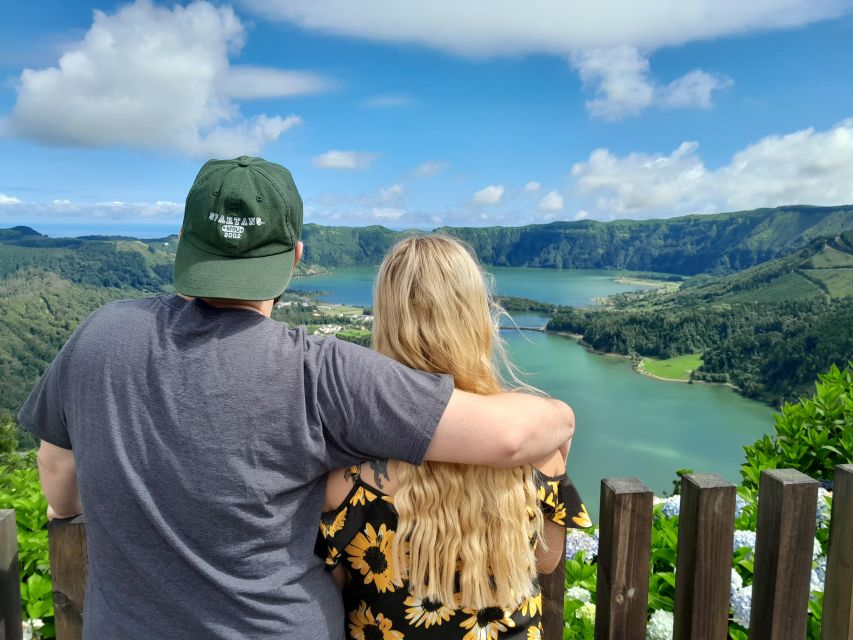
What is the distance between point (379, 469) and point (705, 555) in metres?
0.83

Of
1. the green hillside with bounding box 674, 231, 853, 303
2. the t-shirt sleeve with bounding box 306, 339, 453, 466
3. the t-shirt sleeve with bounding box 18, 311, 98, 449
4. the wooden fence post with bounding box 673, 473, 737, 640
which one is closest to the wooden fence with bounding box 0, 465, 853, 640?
the wooden fence post with bounding box 673, 473, 737, 640

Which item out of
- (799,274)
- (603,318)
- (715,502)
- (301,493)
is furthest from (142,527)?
(799,274)

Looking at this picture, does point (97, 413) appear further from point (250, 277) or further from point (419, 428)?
point (419, 428)

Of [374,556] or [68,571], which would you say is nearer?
[374,556]

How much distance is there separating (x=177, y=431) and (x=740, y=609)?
1.52 m

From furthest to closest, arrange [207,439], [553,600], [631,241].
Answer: [631,241] → [553,600] → [207,439]

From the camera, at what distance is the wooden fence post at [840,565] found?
4.86 ft

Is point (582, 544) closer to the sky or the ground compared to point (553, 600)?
closer to the ground

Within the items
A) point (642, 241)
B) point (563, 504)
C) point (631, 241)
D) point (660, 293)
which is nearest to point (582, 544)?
point (563, 504)

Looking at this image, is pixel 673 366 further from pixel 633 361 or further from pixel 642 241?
pixel 642 241

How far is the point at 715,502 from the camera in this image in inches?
56.5

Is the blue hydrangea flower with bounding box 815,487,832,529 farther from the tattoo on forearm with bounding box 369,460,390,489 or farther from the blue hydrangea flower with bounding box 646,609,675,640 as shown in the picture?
the tattoo on forearm with bounding box 369,460,390,489

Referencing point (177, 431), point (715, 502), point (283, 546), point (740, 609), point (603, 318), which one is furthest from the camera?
point (603, 318)

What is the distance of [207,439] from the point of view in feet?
3.12
